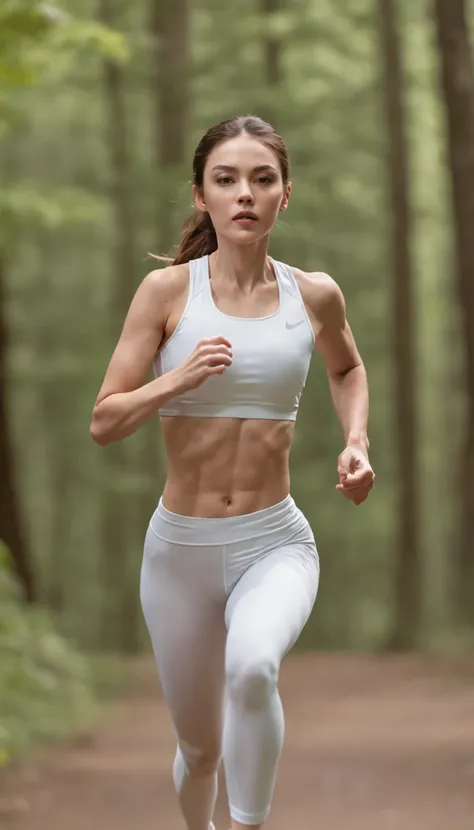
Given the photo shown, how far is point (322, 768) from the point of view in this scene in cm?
892

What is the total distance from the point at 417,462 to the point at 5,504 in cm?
594

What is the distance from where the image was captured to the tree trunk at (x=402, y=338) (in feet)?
54.4

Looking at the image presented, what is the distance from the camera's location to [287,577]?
419 cm

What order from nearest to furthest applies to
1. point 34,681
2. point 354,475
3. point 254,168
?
1. point 354,475
2. point 254,168
3. point 34,681

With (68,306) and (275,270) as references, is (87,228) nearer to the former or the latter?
(68,306)

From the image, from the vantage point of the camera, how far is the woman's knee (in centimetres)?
385

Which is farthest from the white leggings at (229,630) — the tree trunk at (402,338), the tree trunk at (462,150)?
the tree trunk at (402,338)

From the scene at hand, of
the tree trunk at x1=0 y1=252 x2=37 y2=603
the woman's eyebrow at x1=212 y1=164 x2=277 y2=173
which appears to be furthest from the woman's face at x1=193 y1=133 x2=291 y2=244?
the tree trunk at x1=0 y1=252 x2=37 y2=603

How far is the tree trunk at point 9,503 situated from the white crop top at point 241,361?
31.9ft

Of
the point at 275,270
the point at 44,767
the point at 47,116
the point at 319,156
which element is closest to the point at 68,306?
the point at 47,116

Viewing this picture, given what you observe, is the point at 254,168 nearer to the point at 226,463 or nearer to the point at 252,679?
the point at 226,463

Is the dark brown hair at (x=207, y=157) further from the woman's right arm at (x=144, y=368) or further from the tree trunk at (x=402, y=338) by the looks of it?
the tree trunk at (x=402, y=338)

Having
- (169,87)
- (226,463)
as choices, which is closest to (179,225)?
(169,87)

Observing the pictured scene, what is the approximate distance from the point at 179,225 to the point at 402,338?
4.17 metres
